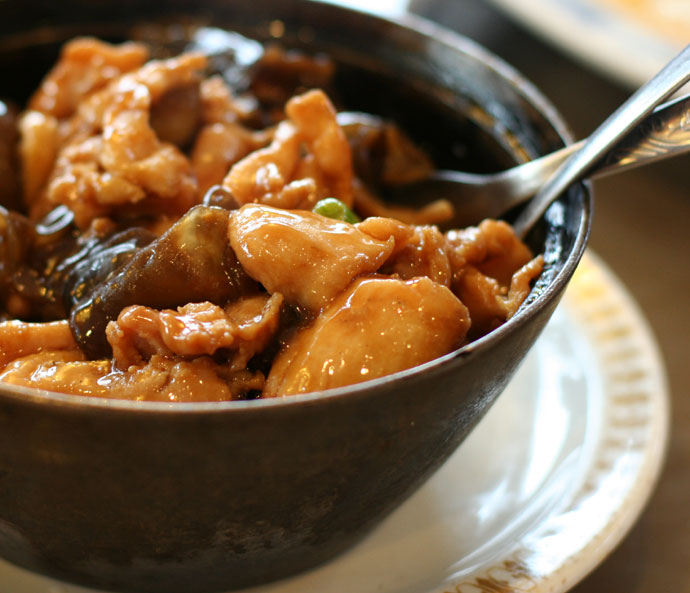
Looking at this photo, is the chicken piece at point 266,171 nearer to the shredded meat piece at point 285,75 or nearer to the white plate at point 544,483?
the shredded meat piece at point 285,75

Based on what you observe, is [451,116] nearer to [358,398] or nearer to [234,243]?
[234,243]

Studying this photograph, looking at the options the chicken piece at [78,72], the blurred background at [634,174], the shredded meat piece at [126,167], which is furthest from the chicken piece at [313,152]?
the blurred background at [634,174]

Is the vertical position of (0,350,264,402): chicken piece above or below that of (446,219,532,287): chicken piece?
below

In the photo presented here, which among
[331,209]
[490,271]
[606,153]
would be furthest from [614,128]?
[331,209]

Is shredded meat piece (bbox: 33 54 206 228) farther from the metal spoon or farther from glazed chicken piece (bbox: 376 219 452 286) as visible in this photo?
the metal spoon

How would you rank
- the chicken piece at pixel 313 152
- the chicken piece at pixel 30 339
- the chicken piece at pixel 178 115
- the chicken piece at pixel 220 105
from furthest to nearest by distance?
Answer: the chicken piece at pixel 220 105 < the chicken piece at pixel 178 115 < the chicken piece at pixel 313 152 < the chicken piece at pixel 30 339

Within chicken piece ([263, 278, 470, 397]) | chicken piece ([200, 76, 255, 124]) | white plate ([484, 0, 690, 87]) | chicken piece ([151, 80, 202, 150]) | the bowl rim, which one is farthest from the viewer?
white plate ([484, 0, 690, 87])

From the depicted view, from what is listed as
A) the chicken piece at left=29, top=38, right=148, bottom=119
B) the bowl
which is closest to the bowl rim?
the bowl
